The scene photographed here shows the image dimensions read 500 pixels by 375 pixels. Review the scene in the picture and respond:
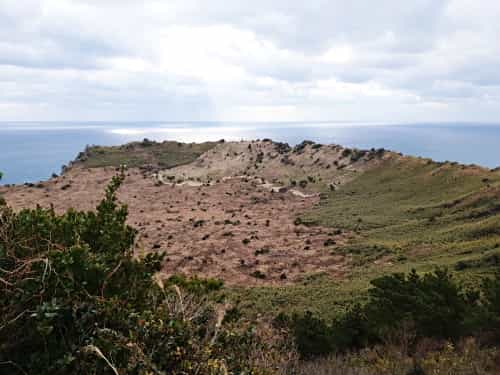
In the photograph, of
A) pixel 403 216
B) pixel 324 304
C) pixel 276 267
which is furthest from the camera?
pixel 403 216

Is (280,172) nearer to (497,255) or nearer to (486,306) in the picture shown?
(497,255)

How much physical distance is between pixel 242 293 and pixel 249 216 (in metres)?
28.8

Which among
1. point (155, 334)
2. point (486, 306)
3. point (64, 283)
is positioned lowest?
point (486, 306)

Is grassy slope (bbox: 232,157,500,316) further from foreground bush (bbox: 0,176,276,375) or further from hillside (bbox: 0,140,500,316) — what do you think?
foreground bush (bbox: 0,176,276,375)

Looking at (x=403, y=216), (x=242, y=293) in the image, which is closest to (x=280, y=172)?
(x=403, y=216)

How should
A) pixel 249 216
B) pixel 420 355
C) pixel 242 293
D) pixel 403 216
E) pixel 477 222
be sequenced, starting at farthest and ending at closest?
pixel 249 216 → pixel 403 216 → pixel 477 222 → pixel 242 293 → pixel 420 355

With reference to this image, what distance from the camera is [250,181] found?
79500 millimetres

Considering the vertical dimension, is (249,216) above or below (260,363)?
below

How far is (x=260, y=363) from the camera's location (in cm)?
664

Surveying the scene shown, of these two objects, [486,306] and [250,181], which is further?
[250,181]

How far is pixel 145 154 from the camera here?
10669cm

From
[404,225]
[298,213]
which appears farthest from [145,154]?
[404,225]

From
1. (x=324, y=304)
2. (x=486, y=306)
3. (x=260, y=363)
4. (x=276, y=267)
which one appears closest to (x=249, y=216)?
(x=276, y=267)

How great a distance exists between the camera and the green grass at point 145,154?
98994mm
